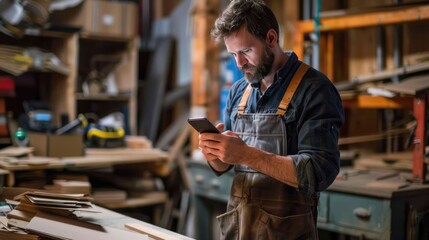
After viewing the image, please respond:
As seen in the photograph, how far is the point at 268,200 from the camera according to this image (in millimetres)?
1921

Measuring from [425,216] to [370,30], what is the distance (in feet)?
4.38

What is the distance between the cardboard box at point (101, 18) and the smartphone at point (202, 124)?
269 cm

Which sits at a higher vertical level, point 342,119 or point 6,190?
point 342,119

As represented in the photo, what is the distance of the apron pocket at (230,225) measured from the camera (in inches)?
79.5

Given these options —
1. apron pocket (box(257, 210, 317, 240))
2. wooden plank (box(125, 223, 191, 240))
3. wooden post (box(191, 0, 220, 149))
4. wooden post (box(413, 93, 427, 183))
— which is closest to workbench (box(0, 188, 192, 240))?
wooden plank (box(125, 223, 191, 240))

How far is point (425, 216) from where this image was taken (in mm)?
2676

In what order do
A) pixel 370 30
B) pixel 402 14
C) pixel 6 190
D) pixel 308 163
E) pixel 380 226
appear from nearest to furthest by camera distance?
pixel 308 163 < pixel 6 190 < pixel 380 226 < pixel 402 14 < pixel 370 30

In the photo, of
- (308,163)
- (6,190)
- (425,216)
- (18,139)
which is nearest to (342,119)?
(308,163)

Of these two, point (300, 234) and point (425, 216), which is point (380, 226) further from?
point (300, 234)

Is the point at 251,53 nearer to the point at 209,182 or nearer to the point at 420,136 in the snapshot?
the point at 420,136

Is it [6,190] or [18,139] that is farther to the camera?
[18,139]

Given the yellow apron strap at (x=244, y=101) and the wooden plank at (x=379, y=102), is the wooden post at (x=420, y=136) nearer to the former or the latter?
the wooden plank at (x=379, y=102)

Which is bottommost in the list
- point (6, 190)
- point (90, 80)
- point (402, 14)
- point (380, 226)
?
point (380, 226)

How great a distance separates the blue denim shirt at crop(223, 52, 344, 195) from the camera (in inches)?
68.6
